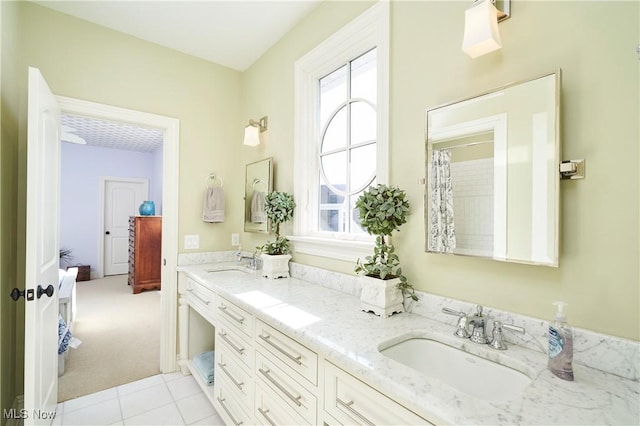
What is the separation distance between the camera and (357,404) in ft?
3.09

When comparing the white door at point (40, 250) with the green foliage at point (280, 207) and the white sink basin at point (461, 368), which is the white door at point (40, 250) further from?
the white sink basin at point (461, 368)

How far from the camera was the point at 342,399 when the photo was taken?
998mm

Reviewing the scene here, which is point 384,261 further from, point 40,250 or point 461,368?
point 40,250

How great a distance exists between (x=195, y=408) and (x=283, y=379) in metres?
1.27

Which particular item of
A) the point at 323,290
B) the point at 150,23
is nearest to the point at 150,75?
the point at 150,23

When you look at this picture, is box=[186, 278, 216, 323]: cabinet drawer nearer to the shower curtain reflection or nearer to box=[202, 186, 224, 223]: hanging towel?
box=[202, 186, 224, 223]: hanging towel

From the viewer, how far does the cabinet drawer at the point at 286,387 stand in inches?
44.6

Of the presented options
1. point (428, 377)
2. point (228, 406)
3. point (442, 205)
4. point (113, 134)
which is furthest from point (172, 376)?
point (113, 134)

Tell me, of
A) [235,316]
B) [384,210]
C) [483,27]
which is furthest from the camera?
[235,316]

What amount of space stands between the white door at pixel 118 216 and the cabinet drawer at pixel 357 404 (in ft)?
22.6

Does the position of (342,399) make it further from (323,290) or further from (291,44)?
(291,44)

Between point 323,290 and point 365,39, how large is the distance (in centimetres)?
153

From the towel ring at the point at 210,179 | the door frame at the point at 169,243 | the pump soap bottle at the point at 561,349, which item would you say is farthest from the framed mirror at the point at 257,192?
the pump soap bottle at the point at 561,349

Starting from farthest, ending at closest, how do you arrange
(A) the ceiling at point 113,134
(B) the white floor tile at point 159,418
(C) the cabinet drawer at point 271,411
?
(A) the ceiling at point 113,134, (B) the white floor tile at point 159,418, (C) the cabinet drawer at point 271,411
